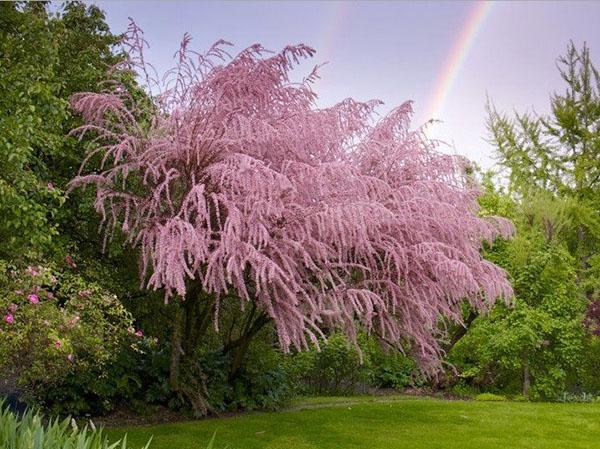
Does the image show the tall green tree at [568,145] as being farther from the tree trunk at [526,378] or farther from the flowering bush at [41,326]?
the flowering bush at [41,326]

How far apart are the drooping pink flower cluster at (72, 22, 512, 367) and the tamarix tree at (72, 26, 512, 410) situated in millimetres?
27

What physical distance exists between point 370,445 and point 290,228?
3.63 meters

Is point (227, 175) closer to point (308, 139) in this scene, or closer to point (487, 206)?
point (308, 139)

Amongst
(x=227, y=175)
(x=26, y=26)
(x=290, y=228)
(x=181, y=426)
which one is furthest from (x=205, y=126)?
(x=181, y=426)

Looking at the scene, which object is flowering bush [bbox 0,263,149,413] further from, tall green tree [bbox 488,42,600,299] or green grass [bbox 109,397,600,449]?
tall green tree [bbox 488,42,600,299]

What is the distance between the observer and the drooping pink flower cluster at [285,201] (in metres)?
8.54

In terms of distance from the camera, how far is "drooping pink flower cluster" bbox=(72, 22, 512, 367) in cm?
854

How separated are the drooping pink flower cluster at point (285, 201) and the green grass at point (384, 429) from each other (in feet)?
5.10

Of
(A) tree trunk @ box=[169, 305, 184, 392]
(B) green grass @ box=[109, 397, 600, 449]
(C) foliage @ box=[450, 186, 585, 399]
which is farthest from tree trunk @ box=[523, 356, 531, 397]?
(A) tree trunk @ box=[169, 305, 184, 392]

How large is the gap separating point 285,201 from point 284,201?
0.03 metres

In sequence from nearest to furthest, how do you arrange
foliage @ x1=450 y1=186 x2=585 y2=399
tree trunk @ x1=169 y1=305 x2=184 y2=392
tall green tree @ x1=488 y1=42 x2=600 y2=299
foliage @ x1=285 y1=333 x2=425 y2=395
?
tree trunk @ x1=169 y1=305 x2=184 y2=392
foliage @ x1=285 y1=333 x2=425 y2=395
foliage @ x1=450 y1=186 x2=585 y2=399
tall green tree @ x1=488 y1=42 x2=600 y2=299

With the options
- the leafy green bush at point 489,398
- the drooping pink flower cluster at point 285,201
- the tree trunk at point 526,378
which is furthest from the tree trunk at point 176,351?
the tree trunk at point 526,378

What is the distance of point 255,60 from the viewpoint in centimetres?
969

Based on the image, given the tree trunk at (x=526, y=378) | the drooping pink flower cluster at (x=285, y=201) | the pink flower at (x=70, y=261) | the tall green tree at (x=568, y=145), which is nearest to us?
the drooping pink flower cluster at (x=285, y=201)
